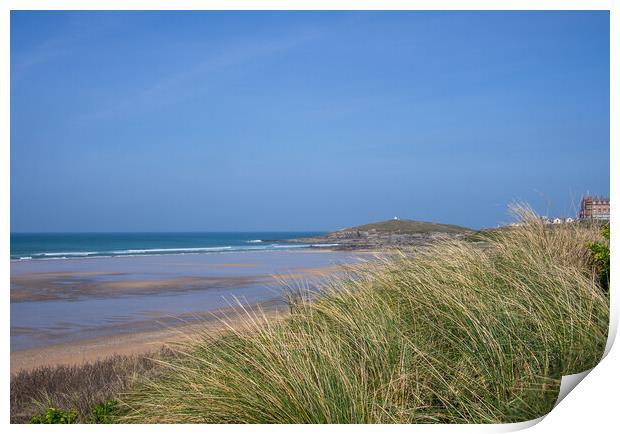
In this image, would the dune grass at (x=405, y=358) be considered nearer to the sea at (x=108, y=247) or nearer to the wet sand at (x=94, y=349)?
the wet sand at (x=94, y=349)

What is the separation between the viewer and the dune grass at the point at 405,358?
2.73m

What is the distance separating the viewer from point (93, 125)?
6215 mm

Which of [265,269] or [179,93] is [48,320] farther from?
[265,269]

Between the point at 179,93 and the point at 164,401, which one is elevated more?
the point at 179,93

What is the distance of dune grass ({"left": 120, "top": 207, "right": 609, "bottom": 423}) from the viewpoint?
2730 millimetres

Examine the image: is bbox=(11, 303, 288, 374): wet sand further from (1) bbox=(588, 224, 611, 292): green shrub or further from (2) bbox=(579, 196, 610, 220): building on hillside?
(2) bbox=(579, 196, 610, 220): building on hillside

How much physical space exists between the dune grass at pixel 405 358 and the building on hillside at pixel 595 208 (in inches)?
91.5

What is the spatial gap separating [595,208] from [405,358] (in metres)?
4.16

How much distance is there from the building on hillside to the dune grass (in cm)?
232
